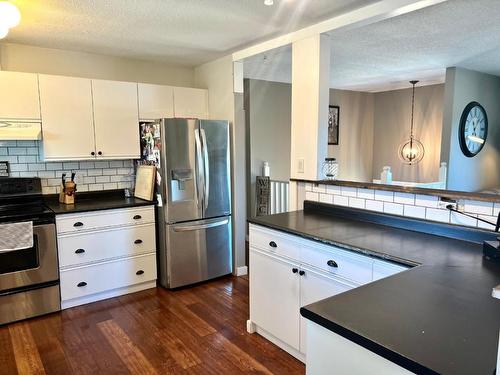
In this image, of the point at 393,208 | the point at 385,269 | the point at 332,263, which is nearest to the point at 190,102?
the point at 393,208

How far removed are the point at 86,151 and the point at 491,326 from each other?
3.29 metres

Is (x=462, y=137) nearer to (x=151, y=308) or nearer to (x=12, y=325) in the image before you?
(x=151, y=308)

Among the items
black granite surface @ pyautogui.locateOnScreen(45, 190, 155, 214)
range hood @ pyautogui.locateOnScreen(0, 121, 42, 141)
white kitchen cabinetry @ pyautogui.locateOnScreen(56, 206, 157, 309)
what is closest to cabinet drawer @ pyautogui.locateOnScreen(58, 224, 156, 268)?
white kitchen cabinetry @ pyautogui.locateOnScreen(56, 206, 157, 309)

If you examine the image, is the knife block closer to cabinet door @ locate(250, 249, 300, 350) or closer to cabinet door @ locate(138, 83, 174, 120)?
cabinet door @ locate(138, 83, 174, 120)

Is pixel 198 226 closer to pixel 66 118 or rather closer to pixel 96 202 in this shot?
pixel 96 202

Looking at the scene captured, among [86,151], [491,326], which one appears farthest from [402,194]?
A: [86,151]

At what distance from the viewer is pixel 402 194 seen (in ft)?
7.45

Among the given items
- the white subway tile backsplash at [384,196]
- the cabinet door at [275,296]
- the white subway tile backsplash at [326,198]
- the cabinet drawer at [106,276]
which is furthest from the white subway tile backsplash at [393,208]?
the cabinet drawer at [106,276]

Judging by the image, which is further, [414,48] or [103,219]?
[414,48]

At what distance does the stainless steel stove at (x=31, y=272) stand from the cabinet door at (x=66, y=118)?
1.82 feet

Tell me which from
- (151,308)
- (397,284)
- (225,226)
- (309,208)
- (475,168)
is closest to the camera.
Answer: (397,284)

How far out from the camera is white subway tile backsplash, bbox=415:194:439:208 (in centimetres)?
211

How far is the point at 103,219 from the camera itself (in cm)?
327

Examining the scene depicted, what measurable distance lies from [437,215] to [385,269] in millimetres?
598
